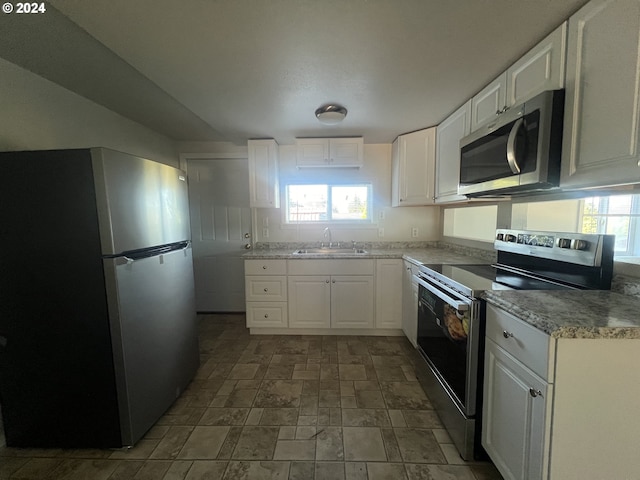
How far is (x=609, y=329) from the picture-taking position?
0.87 metres

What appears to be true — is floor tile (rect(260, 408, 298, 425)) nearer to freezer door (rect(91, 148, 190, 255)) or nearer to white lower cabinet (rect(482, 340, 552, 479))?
white lower cabinet (rect(482, 340, 552, 479))

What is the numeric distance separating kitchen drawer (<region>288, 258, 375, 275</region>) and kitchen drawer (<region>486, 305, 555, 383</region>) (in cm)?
152

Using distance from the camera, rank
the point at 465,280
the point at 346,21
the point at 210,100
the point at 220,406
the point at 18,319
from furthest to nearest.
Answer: the point at 210,100 → the point at 220,406 → the point at 465,280 → the point at 18,319 → the point at 346,21

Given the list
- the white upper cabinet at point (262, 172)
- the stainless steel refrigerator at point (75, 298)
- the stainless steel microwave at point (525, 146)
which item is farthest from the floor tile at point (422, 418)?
the white upper cabinet at point (262, 172)

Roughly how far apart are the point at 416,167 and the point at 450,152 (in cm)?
47

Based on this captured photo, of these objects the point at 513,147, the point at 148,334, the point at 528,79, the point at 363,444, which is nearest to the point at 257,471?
the point at 363,444

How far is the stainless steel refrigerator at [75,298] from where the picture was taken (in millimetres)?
1308

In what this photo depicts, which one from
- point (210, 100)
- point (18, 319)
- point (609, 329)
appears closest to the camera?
point (609, 329)

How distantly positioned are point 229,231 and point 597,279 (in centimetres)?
332

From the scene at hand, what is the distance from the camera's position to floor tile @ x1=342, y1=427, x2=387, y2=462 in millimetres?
1419

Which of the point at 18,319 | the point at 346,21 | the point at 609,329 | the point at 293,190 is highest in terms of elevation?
the point at 346,21

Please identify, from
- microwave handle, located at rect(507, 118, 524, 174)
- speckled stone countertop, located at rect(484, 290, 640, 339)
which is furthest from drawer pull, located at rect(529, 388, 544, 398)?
microwave handle, located at rect(507, 118, 524, 174)

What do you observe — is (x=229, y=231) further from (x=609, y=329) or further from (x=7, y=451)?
(x=609, y=329)

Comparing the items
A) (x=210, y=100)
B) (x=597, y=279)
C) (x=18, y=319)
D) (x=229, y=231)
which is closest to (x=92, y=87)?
(x=210, y=100)
